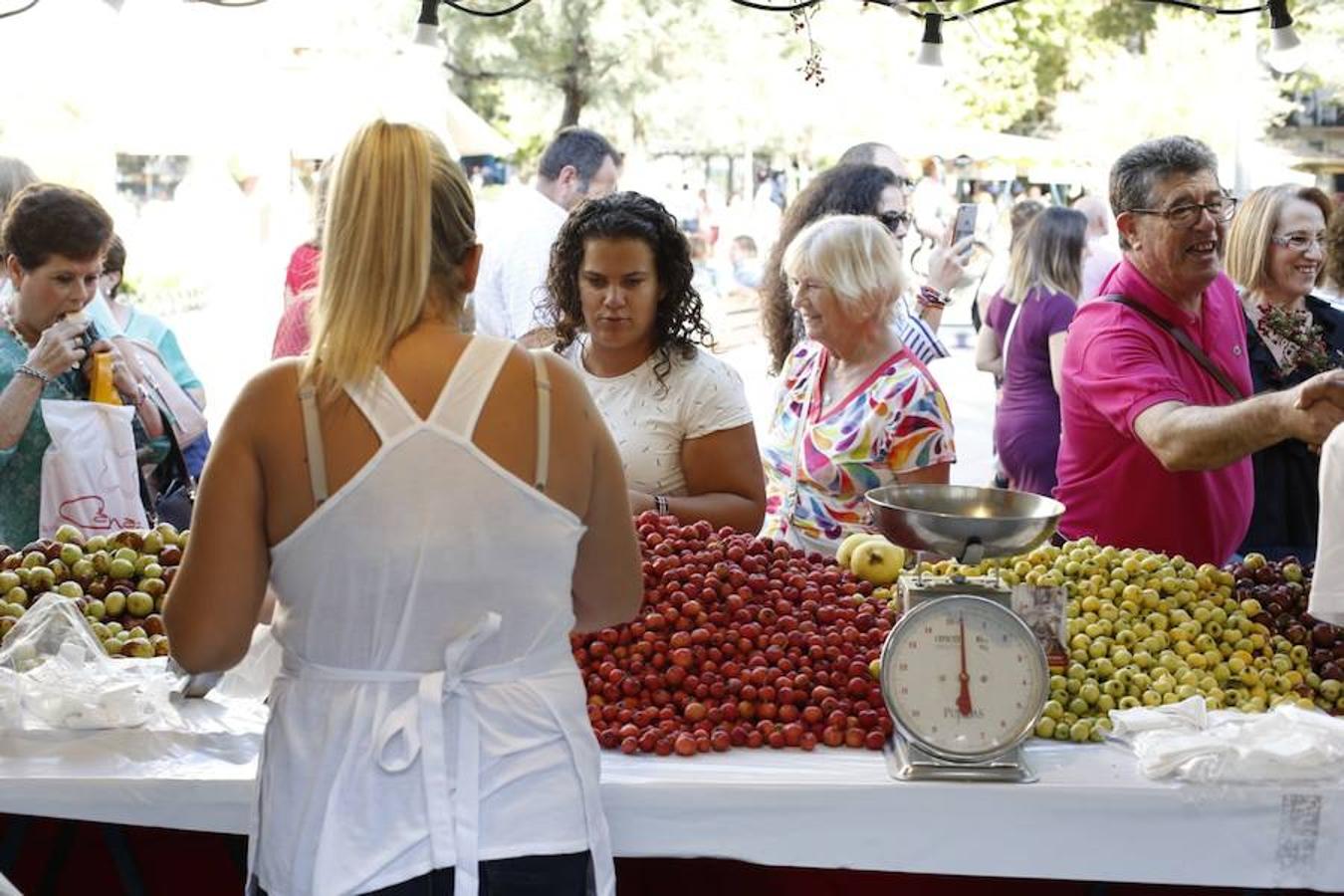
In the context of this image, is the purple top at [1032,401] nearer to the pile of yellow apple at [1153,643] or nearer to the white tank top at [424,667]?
the pile of yellow apple at [1153,643]

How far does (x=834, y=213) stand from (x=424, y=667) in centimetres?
335

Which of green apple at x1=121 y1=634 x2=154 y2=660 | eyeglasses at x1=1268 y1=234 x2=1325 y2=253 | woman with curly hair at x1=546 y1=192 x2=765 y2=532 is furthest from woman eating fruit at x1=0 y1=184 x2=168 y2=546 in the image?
eyeglasses at x1=1268 y1=234 x2=1325 y2=253

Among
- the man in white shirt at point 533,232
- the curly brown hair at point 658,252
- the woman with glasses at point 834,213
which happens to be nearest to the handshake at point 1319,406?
the curly brown hair at point 658,252

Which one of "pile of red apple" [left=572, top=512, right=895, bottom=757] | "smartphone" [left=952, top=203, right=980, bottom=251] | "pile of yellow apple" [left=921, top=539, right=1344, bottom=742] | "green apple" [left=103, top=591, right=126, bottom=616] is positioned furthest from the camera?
"smartphone" [left=952, top=203, right=980, bottom=251]

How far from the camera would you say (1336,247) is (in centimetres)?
459

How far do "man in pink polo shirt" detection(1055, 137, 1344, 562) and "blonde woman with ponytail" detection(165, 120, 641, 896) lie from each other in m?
1.68

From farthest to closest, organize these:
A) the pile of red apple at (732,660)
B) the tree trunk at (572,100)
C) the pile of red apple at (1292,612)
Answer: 1. the tree trunk at (572,100)
2. the pile of red apple at (1292,612)
3. the pile of red apple at (732,660)

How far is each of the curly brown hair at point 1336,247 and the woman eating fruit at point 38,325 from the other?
11.0 feet

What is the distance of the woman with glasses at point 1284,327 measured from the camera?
4.31 meters

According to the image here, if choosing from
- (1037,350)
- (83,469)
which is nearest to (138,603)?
(83,469)

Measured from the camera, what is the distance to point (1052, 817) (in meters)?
2.32

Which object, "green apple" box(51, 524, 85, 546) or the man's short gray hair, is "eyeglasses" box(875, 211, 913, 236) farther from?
"green apple" box(51, 524, 85, 546)

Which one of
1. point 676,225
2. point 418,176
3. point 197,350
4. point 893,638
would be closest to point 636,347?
point 676,225

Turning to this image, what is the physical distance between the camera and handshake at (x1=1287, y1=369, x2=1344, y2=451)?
2.50 metres
